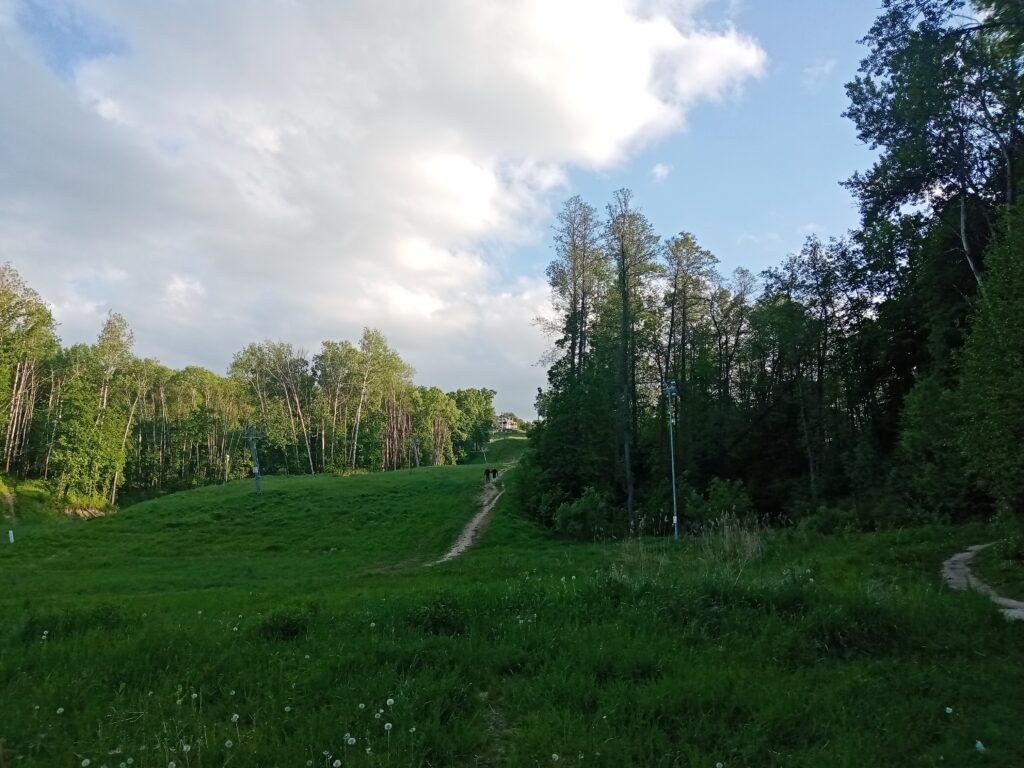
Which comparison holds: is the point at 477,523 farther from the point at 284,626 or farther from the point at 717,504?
the point at 284,626

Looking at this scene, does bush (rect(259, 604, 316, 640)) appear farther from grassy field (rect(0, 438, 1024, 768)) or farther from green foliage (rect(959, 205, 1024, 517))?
green foliage (rect(959, 205, 1024, 517))

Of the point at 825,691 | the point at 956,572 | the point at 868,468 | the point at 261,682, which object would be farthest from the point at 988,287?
the point at 868,468

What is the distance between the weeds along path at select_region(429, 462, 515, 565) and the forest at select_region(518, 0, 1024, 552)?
11.0 ft

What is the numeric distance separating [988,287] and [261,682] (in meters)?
A: 15.7

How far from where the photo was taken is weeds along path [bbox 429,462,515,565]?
27.5m

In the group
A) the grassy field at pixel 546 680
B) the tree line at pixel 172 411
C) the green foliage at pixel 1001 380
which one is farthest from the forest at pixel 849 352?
the tree line at pixel 172 411

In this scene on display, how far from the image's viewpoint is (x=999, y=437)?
1125 centimetres

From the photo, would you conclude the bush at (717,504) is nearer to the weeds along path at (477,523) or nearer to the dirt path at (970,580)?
the weeds along path at (477,523)

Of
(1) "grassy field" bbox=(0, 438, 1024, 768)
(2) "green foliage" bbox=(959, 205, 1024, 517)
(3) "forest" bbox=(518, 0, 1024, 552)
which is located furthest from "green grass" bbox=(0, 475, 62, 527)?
(2) "green foliage" bbox=(959, 205, 1024, 517)

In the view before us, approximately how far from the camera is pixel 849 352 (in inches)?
1515

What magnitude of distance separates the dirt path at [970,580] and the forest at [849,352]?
4.85 feet

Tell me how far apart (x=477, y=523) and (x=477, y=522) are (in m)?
0.31

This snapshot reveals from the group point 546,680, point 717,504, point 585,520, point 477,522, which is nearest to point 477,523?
point 477,522

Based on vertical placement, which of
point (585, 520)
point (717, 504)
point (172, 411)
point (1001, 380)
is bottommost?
point (585, 520)
